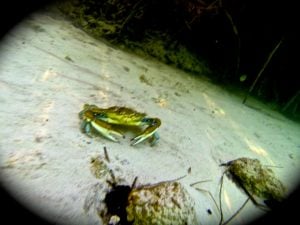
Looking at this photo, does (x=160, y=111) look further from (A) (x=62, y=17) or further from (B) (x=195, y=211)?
(A) (x=62, y=17)

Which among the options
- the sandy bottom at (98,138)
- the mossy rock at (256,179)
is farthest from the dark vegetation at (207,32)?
the mossy rock at (256,179)

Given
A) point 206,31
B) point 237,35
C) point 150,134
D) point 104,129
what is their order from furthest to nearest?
point 206,31, point 237,35, point 150,134, point 104,129

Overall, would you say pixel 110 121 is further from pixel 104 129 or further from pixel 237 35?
pixel 237 35

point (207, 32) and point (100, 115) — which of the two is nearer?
point (100, 115)

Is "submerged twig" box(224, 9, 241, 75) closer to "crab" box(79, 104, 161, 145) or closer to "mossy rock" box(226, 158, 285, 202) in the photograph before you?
"mossy rock" box(226, 158, 285, 202)

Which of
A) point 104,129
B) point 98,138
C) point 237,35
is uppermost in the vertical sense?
point 237,35

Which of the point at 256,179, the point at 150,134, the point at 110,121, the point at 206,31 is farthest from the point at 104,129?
the point at 206,31
